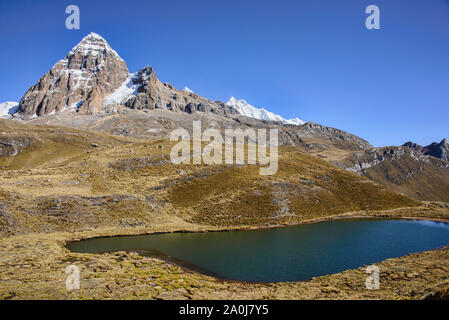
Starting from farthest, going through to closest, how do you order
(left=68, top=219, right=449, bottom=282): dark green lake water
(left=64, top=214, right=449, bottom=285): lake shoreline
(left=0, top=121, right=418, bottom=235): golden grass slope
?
(left=0, top=121, right=418, bottom=235): golden grass slope
(left=68, top=219, right=449, bottom=282): dark green lake water
(left=64, top=214, right=449, bottom=285): lake shoreline

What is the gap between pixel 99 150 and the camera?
311 feet

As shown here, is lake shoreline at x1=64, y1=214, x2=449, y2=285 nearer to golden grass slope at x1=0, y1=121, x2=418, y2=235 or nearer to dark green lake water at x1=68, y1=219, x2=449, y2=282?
dark green lake water at x1=68, y1=219, x2=449, y2=282

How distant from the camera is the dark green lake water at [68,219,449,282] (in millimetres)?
35625

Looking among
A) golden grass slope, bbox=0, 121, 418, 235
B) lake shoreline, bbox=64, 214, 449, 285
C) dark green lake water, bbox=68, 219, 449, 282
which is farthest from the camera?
golden grass slope, bbox=0, 121, 418, 235

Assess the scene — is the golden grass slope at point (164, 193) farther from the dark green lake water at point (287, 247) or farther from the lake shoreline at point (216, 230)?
the dark green lake water at point (287, 247)

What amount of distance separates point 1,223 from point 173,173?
41.7m

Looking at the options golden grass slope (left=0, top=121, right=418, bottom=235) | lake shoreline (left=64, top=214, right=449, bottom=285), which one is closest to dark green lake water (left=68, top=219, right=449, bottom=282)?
lake shoreline (left=64, top=214, right=449, bottom=285)

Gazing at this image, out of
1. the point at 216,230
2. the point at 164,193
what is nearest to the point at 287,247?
the point at 216,230

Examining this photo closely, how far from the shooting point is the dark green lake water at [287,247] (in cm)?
3562

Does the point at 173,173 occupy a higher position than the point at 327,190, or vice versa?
the point at 173,173

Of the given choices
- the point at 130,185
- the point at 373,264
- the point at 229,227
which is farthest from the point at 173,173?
the point at 373,264
